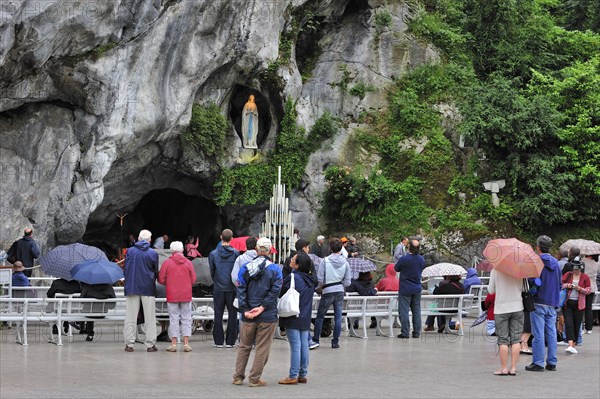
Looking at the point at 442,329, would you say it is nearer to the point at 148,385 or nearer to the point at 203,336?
the point at 203,336

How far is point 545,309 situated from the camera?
13.2 m

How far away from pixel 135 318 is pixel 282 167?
13.9 m

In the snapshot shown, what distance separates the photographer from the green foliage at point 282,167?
1082 inches

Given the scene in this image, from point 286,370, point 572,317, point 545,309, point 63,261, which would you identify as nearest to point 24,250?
point 63,261

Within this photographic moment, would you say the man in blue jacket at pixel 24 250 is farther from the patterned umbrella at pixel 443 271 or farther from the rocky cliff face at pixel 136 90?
the patterned umbrella at pixel 443 271

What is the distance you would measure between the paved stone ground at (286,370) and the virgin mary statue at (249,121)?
12310mm

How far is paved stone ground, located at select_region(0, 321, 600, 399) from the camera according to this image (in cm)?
1069

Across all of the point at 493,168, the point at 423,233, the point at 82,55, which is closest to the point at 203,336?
the point at 82,55

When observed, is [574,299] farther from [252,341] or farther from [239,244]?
[252,341]

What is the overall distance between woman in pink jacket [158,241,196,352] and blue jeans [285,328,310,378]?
3138 millimetres

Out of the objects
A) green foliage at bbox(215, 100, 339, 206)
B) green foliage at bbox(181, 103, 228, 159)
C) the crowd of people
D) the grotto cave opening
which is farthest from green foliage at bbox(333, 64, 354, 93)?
the crowd of people

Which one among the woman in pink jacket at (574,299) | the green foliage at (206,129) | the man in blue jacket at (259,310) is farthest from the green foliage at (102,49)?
the man in blue jacket at (259,310)

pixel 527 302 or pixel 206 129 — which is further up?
pixel 206 129

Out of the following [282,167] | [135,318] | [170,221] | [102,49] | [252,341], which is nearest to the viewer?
[252,341]
